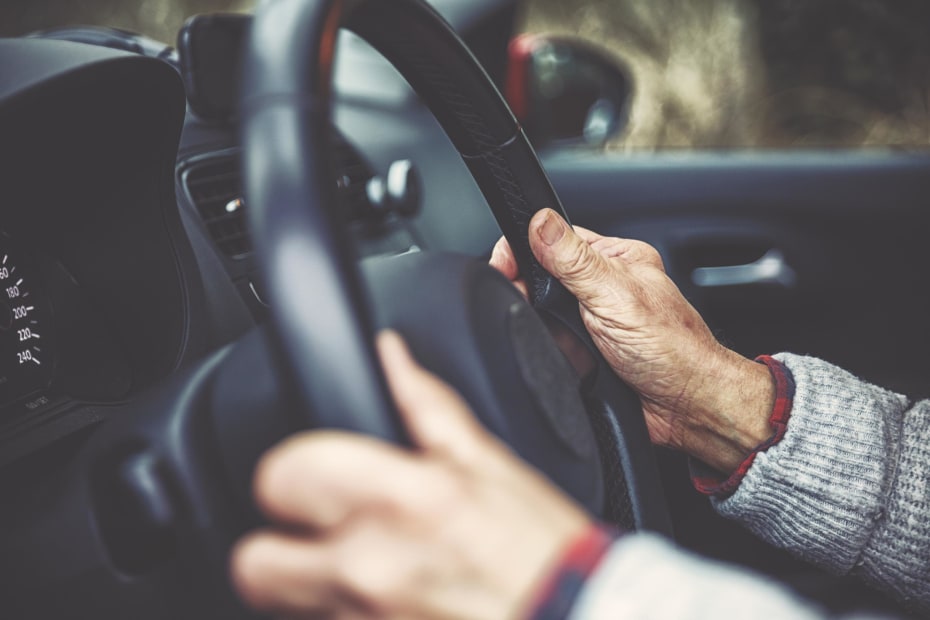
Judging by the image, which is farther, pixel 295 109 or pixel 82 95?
pixel 82 95

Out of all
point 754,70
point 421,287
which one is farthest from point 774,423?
point 754,70

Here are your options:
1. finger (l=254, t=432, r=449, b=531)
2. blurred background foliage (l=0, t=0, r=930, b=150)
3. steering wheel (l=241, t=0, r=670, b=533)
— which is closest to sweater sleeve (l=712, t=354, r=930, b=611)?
steering wheel (l=241, t=0, r=670, b=533)

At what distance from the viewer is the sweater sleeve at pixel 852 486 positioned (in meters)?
0.90

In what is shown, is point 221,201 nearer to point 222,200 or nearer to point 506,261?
point 222,200

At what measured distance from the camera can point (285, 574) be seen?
424 mm

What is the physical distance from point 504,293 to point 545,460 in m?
0.15

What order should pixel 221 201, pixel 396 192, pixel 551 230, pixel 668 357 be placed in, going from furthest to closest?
1. pixel 396 192
2. pixel 221 201
3. pixel 668 357
4. pixel 551 230

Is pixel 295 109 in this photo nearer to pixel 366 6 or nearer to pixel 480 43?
pixel 366 6

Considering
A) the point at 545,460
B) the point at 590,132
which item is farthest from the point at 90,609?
the point at 590,132

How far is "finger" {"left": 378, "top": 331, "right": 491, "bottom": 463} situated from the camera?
0.44 meters

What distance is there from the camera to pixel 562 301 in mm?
941

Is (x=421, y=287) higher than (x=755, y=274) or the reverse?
higher

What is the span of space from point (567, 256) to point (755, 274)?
127cm

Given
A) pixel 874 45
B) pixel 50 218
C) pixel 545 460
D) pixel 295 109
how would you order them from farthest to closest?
pixel 874 45, pixel 50 218, pixel 545 460, pixel 295 109
